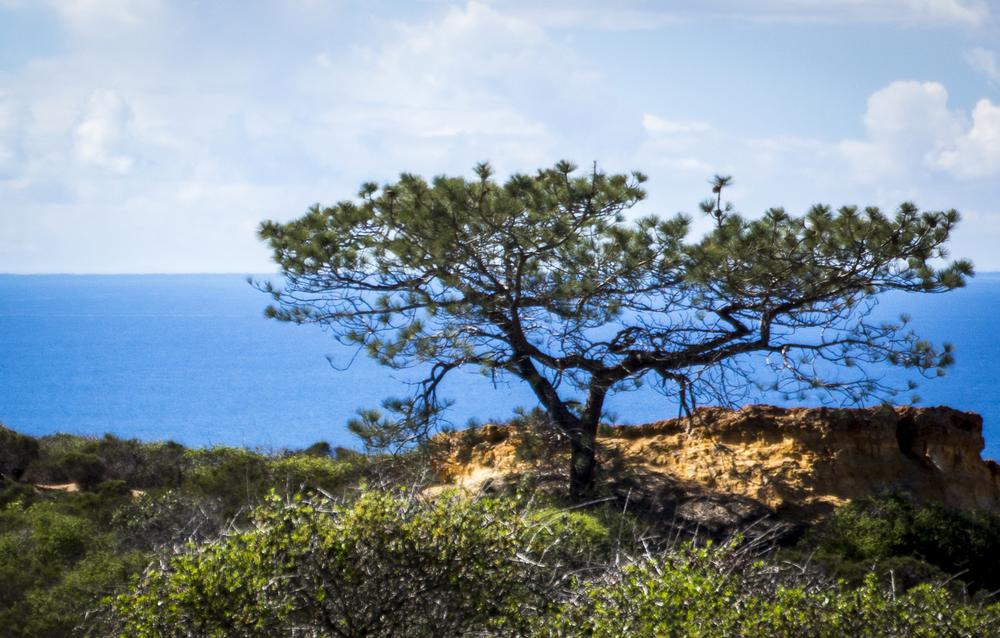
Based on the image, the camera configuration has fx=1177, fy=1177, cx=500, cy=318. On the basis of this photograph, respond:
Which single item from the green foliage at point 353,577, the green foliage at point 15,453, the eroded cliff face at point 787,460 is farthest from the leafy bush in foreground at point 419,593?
the green foliage at point 15,453

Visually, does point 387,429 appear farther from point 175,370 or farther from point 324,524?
point 175,370

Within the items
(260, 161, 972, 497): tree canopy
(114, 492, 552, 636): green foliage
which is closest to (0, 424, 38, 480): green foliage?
(260, 161, 972, 497): tree canopy

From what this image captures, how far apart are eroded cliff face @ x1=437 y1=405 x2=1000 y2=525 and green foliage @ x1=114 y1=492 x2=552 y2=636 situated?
692 cm

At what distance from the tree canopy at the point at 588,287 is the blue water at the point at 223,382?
4.62 meters

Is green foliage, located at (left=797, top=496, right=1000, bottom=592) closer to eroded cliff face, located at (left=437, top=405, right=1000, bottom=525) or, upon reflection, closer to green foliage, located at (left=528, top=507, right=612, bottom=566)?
eroded cliff face, located at (left=437, top=405, right=1000, bottom=525)

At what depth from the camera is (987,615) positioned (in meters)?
6.46

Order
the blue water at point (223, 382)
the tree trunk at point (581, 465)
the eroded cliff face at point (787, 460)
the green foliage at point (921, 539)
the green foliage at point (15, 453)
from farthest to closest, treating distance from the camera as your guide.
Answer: the blue water at point (223, 382) < the green foliage at point (15, 453) < the eroded cliff face at point (787, 460) < the tree trunk at point (581, 465) < the green foliage at point (921, 539)

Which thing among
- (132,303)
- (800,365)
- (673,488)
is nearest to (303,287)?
(673,488)

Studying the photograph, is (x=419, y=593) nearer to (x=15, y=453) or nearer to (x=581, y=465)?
(x=581, y=465)

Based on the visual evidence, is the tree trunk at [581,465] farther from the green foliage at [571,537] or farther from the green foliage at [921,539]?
the green foliage at [921,539]

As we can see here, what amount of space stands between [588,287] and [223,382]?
5741 centimetres

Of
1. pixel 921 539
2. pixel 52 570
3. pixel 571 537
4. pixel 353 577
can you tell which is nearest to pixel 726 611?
pixel 353 577

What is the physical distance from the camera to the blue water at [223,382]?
5047 cm

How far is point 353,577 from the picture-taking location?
5906mm
